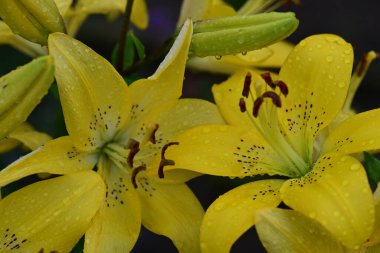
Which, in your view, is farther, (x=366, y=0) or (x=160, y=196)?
(x=366, y=0)

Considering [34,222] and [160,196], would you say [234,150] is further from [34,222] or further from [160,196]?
[34,222]

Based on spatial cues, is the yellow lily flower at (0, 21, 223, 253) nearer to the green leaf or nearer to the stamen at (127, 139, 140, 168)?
the stamen at (127, 139, 140, 168)

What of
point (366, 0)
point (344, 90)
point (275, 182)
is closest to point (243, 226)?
point (275, 182)

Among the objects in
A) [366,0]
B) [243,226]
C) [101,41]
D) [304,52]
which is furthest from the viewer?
[366,0]

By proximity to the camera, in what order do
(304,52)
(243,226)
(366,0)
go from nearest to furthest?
(243,226) → (304,52) → (366,0)

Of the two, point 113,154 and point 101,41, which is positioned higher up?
point 113,154

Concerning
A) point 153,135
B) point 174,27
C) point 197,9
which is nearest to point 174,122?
point 153,135

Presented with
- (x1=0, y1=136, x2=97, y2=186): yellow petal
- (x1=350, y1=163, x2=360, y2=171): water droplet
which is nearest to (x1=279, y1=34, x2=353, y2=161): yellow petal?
(x1=350, y1=163, x2=360, y2=171): water droplet
